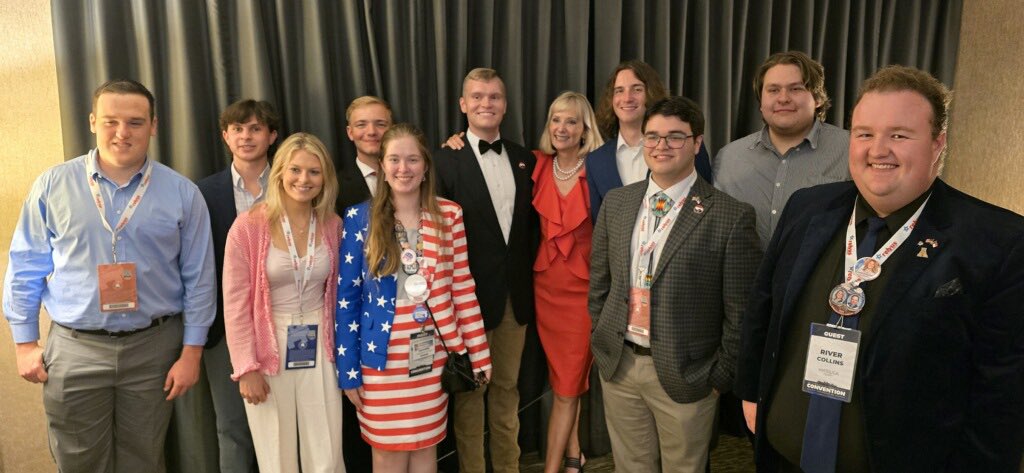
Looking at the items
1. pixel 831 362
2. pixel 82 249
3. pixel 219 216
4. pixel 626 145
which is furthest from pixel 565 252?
pixel 82 249

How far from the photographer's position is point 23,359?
2090 millimetres

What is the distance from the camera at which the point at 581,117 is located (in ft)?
8.99

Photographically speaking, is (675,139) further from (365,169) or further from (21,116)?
(21,116)

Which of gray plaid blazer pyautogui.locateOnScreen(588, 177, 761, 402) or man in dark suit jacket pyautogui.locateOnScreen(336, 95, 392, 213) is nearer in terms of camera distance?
gray plaid blazer pyautogui.locateOnScreen(588, 177, 761, 402)

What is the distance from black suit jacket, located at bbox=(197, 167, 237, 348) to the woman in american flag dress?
1.84 feet

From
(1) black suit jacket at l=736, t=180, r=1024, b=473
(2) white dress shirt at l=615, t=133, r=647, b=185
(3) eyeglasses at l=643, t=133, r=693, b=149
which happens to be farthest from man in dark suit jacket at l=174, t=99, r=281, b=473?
(1) black suit jacket at l=736, t=180, r=1024, b=473

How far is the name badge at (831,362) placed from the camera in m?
1.47

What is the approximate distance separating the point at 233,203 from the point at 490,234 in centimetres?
104

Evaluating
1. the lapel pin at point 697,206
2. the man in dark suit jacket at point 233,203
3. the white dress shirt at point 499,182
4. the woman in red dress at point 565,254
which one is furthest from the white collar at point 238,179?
the lapel pin at point 697,206

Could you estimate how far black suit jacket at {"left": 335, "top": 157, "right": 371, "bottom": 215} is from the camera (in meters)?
2.57

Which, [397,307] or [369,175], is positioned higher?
[369,175]

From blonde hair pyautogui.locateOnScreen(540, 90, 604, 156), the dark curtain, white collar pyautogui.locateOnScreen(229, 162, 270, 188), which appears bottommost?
white collar pyautogui.locateOnScreen(229, 162, 270, 188)

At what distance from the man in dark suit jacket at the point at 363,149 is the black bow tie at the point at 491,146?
42 cm

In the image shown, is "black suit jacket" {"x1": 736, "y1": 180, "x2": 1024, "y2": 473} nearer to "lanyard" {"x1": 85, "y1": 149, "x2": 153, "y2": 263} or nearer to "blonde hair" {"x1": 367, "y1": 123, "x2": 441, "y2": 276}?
"blonde hair" {"x1": 367, "y1": 123, "x2": 441, "y2": 276}
